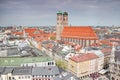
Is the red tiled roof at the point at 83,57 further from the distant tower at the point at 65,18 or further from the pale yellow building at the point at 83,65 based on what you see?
the distant tower at the point at 65,18

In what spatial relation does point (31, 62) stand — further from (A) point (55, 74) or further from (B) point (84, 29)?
(B) point (84, 29)

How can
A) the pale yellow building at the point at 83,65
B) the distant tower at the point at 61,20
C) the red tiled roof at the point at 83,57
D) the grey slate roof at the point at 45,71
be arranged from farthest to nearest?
the distant tower at the point at 61,20 → the red tiled roof at the point at 83,57 → the pale yellow building at the point at 83,65 → the grey slate roof at the point at 45,71

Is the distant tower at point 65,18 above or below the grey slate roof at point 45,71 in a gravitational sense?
above

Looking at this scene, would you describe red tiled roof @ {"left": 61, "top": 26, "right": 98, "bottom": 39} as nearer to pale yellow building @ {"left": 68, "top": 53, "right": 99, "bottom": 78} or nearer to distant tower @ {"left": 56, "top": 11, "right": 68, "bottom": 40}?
distant tower @ {"left": 56, "top": 11, "right": 68, "bottom": 40}

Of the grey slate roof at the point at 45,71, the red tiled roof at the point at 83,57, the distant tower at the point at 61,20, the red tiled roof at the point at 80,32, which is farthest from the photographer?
the distant tower at the point at 61,20

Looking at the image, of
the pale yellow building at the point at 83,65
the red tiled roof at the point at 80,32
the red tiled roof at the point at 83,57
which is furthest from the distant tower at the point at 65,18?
the pale yellow building at the point at 83,65

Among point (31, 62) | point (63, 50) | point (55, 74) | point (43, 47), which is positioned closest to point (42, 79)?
point (55, 74)

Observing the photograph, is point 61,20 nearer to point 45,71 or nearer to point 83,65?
point 83,65

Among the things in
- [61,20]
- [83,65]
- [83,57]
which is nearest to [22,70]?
[83,65]

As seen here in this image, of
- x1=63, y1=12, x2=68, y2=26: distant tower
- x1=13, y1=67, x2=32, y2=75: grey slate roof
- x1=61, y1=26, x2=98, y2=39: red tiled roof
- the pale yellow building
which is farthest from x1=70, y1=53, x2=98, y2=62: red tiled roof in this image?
x1=63, y1=12, x2=68, y2=26: distant tower
